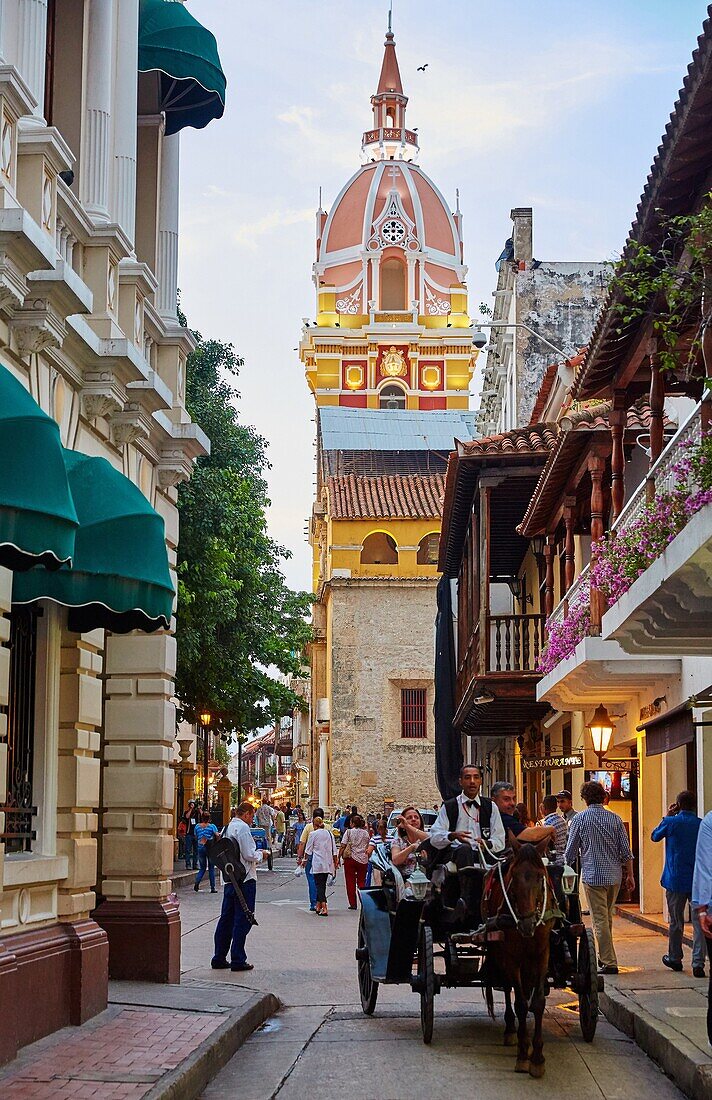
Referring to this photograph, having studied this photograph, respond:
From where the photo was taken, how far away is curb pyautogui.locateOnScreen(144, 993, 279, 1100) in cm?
920

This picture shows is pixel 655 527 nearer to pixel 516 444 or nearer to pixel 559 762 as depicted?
pixel 559 762

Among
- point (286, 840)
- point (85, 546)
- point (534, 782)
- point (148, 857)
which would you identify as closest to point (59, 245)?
point (85, 546)

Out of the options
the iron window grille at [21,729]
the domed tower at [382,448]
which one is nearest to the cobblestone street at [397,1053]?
the iron window grille at [21,729]

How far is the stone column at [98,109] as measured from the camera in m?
13.4

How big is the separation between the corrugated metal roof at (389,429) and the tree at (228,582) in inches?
878

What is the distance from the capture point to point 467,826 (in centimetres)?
1223

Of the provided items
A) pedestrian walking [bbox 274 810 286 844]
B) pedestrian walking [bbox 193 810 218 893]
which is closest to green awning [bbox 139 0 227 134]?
pedestrian walking [bbox 193 810 218 893]

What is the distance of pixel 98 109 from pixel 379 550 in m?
46.1

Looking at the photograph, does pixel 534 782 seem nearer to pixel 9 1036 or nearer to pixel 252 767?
pixel 9 1036

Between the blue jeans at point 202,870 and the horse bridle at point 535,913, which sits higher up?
the horse bridle at point 535,913

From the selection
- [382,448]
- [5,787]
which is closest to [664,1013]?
[5,787]

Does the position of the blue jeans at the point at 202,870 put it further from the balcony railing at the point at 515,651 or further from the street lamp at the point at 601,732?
the street lamp at the point at 601,732

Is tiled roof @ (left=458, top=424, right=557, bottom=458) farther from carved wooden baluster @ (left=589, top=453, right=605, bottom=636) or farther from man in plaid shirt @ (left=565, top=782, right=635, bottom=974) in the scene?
man in plaid shirt @ (left=565, top=782, right=635, bottom=974)

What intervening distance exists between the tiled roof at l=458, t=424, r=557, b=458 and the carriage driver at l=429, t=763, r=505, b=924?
45.6 feet
